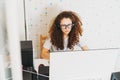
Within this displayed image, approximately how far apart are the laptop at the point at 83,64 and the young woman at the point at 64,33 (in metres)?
0.54

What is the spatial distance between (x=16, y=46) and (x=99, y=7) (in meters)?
0.95

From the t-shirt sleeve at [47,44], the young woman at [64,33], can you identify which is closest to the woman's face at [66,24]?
the young woman at [64,33]

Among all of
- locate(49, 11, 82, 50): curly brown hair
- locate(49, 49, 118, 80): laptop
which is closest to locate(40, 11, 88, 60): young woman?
locate(49, 11, 82, 50): curly brown hair

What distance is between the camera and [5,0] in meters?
0.39

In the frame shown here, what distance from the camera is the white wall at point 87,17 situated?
3.98ft

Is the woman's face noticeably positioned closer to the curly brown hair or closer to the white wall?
the curly brown hair

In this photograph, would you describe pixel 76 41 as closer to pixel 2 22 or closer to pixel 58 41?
pixel 58 41

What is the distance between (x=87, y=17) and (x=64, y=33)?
0.88 ft

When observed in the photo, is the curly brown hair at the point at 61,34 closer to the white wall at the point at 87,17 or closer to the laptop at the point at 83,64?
the white wall at the point at 87,17

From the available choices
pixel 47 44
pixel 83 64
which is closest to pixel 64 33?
pixel 47 44

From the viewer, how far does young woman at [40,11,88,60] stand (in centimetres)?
107

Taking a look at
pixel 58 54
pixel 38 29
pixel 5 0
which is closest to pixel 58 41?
pixel 38 29

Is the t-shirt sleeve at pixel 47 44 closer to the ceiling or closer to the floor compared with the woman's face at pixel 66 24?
closer to the floor

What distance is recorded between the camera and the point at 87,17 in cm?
127
